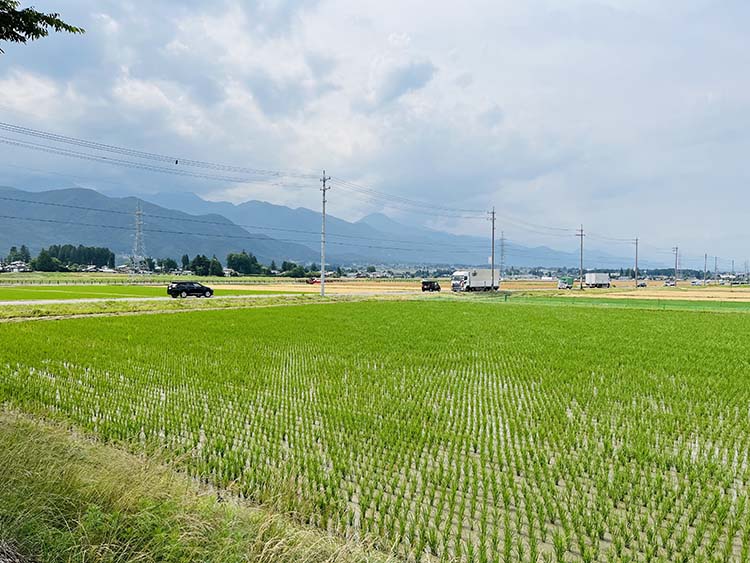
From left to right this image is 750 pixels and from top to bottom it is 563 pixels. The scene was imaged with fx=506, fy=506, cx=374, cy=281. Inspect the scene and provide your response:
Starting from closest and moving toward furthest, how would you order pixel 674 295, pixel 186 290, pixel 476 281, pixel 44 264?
pixel 186 290 → pixel 674 295 → pixel 476 281 → pixel 44 264

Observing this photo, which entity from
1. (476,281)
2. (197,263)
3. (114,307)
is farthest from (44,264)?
(114,307)

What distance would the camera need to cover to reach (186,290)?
4684cm

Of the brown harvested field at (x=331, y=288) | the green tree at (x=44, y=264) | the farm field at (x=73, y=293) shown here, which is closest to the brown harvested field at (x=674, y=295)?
the brown harvested field at (x=331, y=288)

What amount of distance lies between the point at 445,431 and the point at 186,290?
1687 inches

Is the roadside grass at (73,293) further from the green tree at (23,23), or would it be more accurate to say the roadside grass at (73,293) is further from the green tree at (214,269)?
the green tree at (214,269)

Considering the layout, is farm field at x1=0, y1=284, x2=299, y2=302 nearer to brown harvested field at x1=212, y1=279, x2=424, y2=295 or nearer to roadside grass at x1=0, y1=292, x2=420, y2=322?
roadside grass at x1=0, y1=292, x2=420, y2=322

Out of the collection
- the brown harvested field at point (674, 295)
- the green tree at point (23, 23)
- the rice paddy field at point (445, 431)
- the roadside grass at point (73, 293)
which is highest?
the green tree at point (23, 23)

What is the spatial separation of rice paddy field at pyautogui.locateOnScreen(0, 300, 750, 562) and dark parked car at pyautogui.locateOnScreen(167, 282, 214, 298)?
91.7 ft

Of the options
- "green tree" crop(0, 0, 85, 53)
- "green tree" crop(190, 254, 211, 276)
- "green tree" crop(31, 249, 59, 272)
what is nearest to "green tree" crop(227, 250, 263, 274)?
"green tree" crop(190, 254, 211, 276)

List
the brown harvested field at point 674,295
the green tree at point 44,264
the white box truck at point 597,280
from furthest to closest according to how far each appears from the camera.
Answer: the green tree at point 44,264, the white box truck at point 597,280, the brown harvested field at point 674,295

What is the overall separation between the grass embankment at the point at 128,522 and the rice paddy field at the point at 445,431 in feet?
2.48

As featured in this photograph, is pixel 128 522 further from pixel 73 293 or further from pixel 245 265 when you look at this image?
pixel 245 265

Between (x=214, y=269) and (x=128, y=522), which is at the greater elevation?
(x=214, y=269)

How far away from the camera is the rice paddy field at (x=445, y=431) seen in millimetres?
5016
